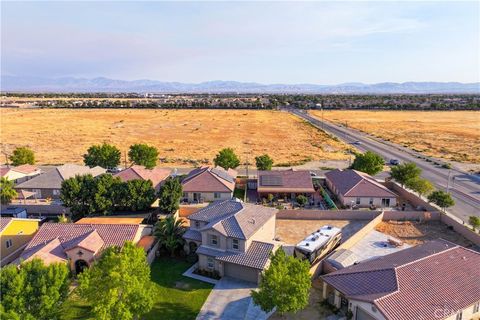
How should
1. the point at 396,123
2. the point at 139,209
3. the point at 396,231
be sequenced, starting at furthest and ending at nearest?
the point at 396,123, the point at 139,209, the point at 396,231

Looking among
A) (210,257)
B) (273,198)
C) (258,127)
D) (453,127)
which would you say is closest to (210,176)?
(273,198)

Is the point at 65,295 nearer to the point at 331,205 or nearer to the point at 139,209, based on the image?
the point at 139,209

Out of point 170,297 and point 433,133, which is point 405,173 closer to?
point 170,297

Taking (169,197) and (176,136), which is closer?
(169,197)

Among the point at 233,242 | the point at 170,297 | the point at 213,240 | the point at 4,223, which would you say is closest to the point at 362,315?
the point at 233,242

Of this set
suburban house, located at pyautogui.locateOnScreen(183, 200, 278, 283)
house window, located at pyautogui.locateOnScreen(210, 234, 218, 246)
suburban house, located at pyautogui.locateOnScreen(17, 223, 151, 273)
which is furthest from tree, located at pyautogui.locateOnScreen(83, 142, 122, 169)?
house window, located at pyautogui.locateOnScreen(210, 234, 218, 246)

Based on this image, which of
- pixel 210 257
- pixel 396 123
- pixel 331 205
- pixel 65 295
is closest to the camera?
pixel 65 295
